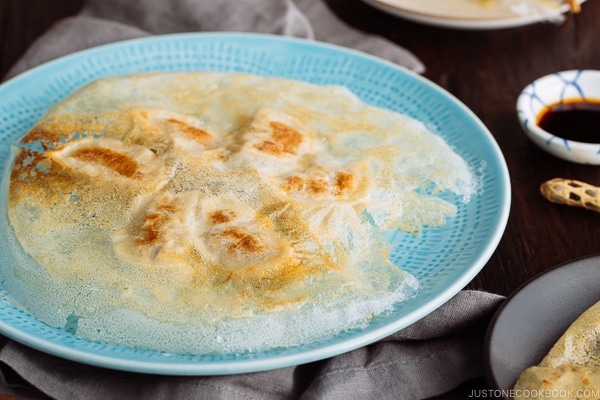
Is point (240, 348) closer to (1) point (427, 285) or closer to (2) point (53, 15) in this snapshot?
(1) point (427, 285)

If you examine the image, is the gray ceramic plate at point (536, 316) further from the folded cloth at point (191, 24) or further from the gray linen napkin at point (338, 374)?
the folded cloth at point (191, 24)

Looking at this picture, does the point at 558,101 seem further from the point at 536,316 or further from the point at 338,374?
the point at 338,374

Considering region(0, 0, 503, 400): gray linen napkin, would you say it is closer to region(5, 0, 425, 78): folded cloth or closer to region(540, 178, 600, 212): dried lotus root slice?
region(540, 178, 600, 212): dried lotus root slice

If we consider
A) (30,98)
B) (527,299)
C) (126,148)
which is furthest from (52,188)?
(527,299)

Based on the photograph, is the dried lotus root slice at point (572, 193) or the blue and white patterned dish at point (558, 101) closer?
the dried lotus root slice at point (572, 193)

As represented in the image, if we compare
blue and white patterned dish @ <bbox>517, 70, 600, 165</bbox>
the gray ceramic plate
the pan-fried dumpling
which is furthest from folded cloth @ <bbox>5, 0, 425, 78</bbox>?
the gray ceramic plate

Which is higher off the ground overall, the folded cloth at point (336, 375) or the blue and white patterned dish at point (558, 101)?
the blue and white patterned dish at point (558, 101)

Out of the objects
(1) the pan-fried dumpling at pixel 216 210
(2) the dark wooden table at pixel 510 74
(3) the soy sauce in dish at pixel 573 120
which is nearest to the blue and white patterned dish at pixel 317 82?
(1) the pan-fried dumpling at pixel 216 210
